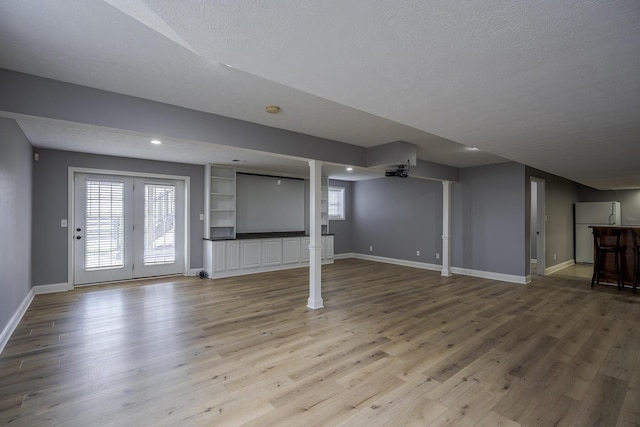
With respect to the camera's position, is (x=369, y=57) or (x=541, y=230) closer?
(x=369, y=57)

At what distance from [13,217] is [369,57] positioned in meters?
4.30

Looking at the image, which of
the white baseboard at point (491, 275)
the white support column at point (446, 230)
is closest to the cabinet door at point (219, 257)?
the white support column at point (446, 230)

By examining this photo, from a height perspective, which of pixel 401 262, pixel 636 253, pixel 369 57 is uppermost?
pixel 369 57

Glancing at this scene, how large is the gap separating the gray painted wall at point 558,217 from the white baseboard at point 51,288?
29.2ft

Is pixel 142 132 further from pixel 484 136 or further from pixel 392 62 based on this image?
pixel 484 136

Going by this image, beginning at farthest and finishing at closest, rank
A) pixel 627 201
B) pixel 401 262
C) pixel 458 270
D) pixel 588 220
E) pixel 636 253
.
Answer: pixel 627 201, pixel 588 220, pixel 401 262, pixel 458 270, pixel 636 253

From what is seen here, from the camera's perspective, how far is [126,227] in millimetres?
5945

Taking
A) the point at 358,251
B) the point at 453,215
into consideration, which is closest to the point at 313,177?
the point at 453,215

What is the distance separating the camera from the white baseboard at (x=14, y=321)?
309cm

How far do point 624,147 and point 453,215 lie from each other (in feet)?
11.8

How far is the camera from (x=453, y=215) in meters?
7.28

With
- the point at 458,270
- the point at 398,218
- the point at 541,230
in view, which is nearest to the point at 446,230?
the point at 458,270

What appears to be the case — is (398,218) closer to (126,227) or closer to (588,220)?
(588,220)

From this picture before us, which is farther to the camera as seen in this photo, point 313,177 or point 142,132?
point 313,177
